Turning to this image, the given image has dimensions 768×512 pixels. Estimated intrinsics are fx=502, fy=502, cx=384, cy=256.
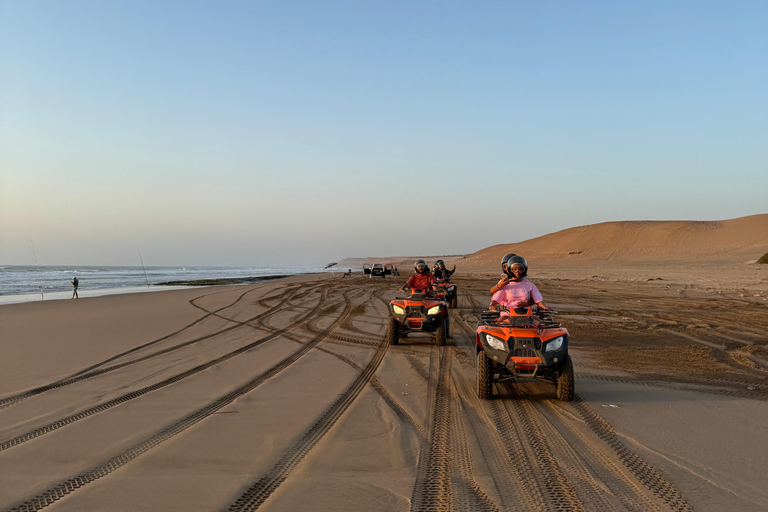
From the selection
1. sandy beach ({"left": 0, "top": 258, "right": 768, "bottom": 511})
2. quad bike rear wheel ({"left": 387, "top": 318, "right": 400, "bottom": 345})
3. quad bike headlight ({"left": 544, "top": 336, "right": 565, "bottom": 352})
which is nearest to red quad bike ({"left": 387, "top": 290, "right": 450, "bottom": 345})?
quad bike rear wheel ({"left": 387, "top": 318, "right": 400, "bottom": 345})

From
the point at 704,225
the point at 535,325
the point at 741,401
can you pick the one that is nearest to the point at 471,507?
the point at 535,325

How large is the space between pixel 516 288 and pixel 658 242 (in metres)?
78.2

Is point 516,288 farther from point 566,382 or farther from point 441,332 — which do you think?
point 441,332

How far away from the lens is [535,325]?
666cm

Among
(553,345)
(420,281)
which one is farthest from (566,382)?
(420,281)

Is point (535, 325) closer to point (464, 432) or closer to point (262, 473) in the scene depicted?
point (464, 432)

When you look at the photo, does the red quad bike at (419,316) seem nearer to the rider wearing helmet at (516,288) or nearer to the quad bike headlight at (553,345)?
the rider wearing helmet at (516,288)

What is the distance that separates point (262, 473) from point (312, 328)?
34.5ft

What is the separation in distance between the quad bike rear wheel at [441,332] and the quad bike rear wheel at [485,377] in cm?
455

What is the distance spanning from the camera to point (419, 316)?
11.2m

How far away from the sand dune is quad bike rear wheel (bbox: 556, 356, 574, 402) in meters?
54.2

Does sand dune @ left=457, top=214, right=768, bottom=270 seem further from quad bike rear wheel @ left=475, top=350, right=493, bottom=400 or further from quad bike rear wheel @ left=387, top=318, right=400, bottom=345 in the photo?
quad bike rear wheel @ left=475, top=350, right=493, bottom=400

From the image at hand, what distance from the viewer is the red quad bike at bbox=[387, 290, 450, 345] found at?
11.2 meters

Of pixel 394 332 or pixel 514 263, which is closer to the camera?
pixel 514 263
